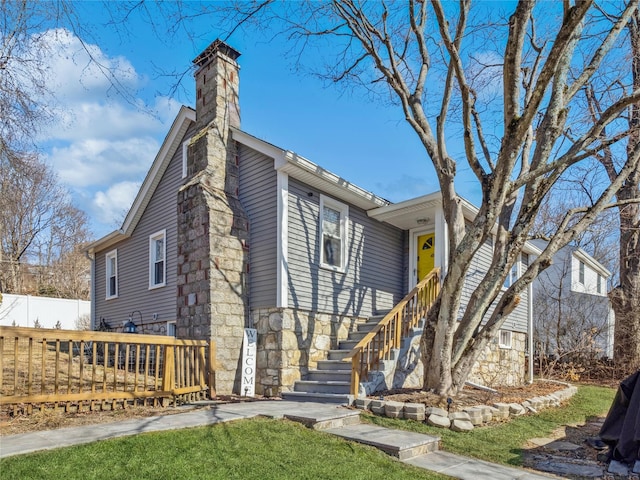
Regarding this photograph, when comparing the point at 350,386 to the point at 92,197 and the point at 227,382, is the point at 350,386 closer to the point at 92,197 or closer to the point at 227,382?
the point at 227,382

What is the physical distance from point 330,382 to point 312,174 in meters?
3.64

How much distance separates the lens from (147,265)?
11820mm

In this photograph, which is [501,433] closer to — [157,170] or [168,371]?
[168,371]

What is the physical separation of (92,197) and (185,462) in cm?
A: 2698

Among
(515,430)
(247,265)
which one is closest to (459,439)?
(515,430)

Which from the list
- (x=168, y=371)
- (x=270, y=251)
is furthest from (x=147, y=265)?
(x=168, y=371)

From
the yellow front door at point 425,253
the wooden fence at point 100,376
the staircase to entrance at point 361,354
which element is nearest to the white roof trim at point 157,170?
the wooden fence at point 100,376

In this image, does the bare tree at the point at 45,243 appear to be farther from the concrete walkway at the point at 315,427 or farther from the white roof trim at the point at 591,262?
the white roof trim at the point at 591,262

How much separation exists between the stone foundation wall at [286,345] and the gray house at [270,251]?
0.02m

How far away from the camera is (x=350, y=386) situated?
707cm

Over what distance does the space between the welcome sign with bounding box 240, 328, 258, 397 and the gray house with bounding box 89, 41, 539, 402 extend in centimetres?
13

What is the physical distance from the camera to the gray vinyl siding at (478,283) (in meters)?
10.9

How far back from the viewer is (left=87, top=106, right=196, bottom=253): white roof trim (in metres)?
10.7

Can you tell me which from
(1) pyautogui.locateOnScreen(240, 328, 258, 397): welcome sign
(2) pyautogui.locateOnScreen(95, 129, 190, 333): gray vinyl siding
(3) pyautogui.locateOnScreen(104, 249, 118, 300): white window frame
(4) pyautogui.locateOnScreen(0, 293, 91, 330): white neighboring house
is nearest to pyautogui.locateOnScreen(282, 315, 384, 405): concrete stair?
(1) pyautogui.locateOnScreen(240, 328, 258, 397): welcome sign
